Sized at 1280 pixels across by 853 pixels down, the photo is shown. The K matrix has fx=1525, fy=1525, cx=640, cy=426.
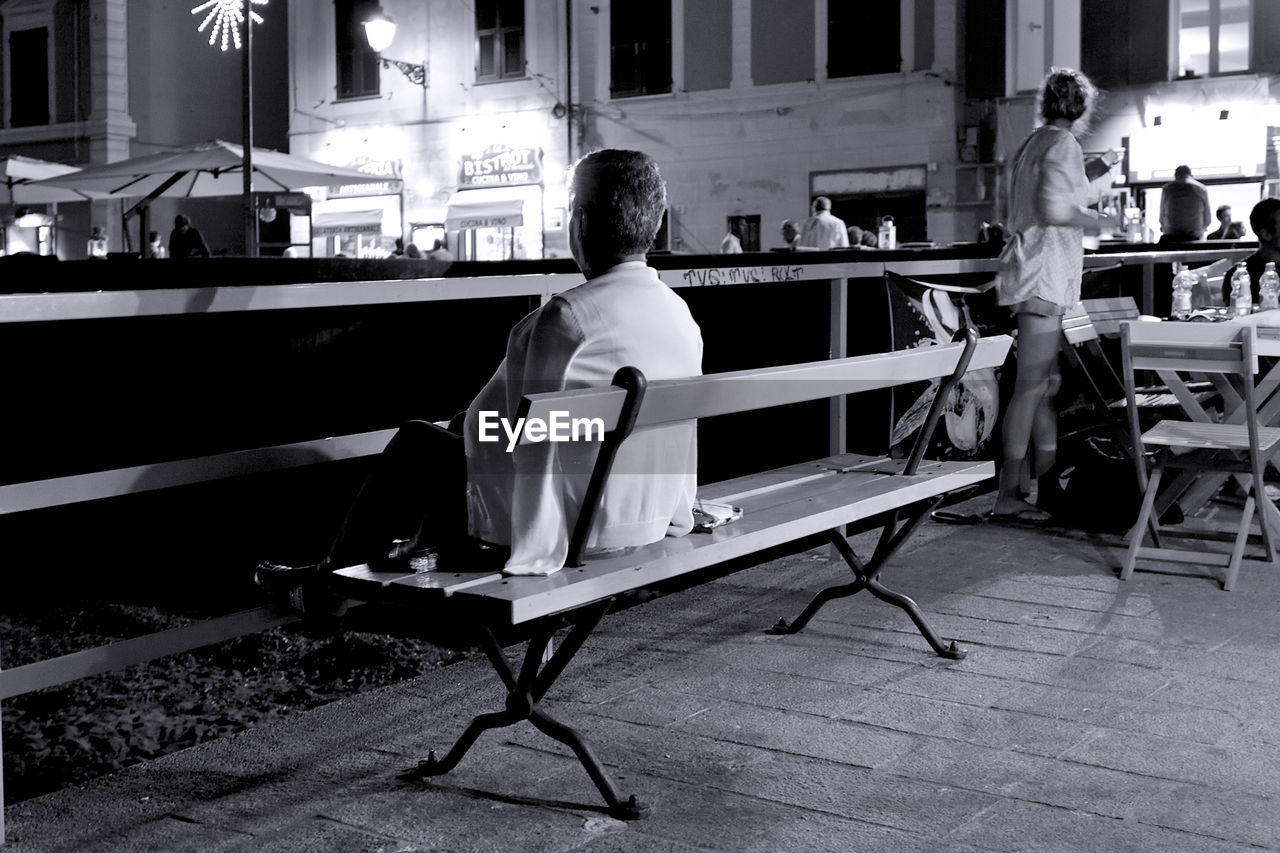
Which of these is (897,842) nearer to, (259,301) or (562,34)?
(259,301)

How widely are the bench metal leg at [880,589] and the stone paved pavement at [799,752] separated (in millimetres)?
77

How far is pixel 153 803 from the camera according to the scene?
341cm

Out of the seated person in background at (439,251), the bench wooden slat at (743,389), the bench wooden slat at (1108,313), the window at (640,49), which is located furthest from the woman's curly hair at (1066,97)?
the window at (640,49)

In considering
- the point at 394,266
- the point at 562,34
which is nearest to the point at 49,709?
the point at 394,266

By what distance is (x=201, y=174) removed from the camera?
63.7 feet

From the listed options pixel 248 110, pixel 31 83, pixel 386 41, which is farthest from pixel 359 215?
pixel 248 110

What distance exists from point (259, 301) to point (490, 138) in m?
28.5

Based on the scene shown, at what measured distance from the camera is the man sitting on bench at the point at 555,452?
337 centimetres

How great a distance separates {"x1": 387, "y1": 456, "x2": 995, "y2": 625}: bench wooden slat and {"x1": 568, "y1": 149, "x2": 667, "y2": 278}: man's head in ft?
2.26

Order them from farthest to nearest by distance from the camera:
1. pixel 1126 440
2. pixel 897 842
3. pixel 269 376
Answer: pixel 1126 440
pixel 269 376
pixel 897 842

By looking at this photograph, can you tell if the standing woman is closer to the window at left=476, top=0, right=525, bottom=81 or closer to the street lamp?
the street lamp

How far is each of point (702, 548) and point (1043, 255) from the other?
3926mm

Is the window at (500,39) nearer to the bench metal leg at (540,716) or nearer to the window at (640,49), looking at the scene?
the window at (640,49)

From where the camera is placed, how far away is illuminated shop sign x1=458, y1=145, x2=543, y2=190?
A: 101ft
